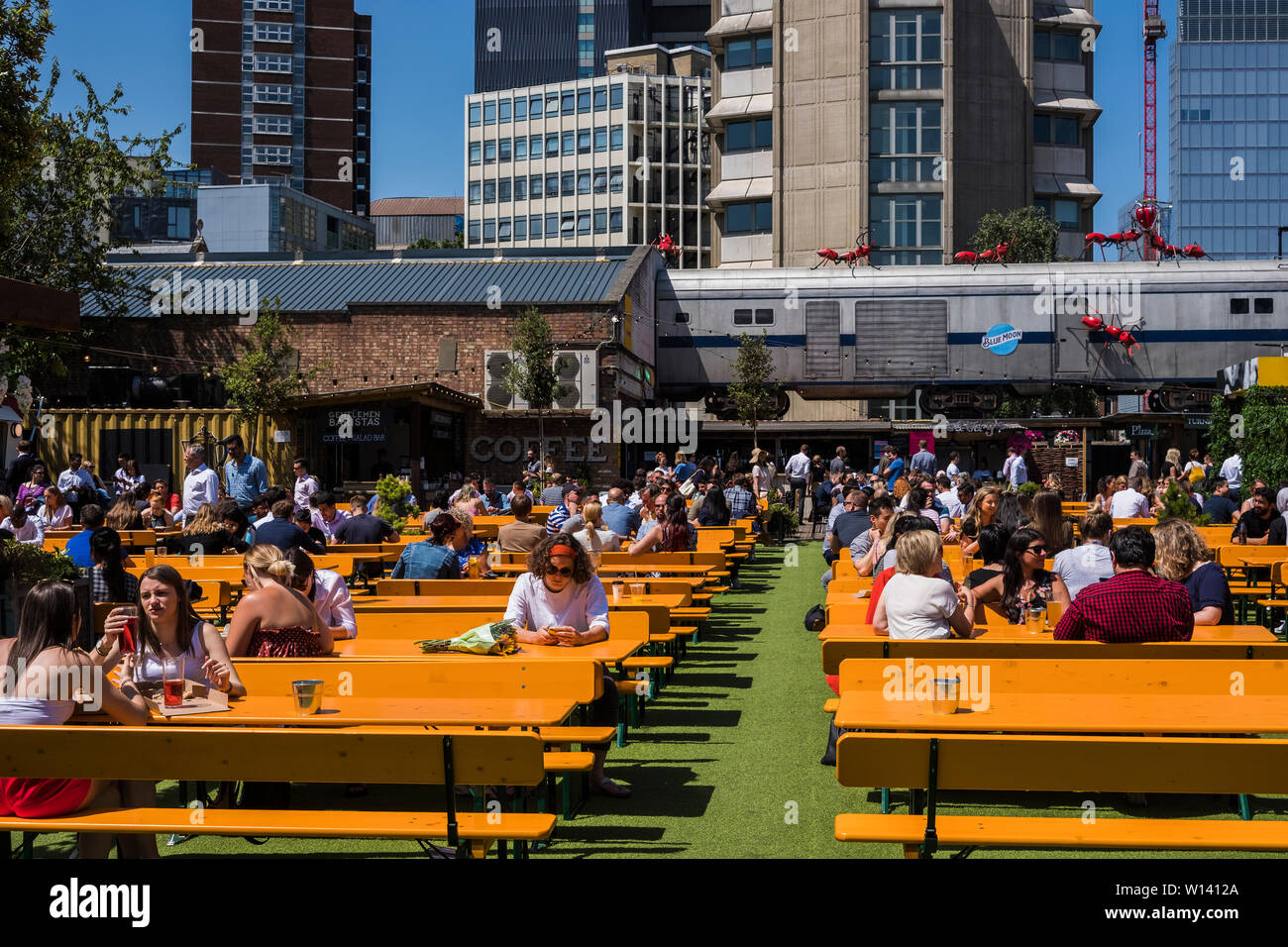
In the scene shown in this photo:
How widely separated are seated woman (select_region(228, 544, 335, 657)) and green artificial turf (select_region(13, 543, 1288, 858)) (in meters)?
0.82

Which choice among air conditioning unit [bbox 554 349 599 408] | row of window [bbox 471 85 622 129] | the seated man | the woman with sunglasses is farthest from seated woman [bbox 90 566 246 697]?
row of window [bbox 471 85 622 129]

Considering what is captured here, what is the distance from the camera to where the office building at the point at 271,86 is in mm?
101000

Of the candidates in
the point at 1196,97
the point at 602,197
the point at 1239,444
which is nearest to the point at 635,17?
the point at 602,197

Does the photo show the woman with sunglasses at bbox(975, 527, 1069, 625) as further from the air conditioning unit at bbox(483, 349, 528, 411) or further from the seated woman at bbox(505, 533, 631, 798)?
the air conditioning unit at bbox(483, 349, 528, 411)

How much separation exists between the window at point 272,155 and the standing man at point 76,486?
285 feet

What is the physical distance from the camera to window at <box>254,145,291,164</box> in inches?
4021

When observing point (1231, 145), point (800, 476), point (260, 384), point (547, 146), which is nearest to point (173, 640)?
point (800, 476)

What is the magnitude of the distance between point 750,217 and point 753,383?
1186 inches

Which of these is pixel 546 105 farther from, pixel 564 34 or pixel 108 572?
pixel 108 572

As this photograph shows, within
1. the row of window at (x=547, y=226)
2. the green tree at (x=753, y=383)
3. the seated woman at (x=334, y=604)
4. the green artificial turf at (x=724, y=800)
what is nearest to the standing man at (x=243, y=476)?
the green artificial turf at (x=724, y=800)

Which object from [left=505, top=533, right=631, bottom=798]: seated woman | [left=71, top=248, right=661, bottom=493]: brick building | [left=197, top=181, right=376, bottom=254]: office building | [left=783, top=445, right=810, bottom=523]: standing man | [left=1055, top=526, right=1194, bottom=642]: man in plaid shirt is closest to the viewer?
[left=1055, top=526, right=1194, bottom=642]: man in plaid shirt

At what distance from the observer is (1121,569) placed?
7805mm

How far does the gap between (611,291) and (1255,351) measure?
20945mm

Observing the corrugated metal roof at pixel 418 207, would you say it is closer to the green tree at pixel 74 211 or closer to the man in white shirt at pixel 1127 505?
the green tree at pixel 74 211
